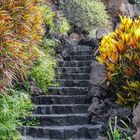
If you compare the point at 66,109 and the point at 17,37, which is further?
the point at 66,109

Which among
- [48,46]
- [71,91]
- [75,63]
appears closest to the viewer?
[71,91]

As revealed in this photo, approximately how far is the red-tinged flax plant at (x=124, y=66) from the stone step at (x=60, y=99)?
2.43 ft

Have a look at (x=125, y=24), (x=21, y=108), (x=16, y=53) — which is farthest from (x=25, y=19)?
(x=125, y=24)

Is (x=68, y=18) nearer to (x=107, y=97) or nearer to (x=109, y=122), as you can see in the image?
(x=107, y=97)

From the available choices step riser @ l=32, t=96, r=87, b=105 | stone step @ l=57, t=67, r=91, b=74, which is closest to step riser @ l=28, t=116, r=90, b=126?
step riser @ l=32, t=96, r=87, b=105

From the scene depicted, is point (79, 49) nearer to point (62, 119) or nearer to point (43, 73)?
point (43, 73)

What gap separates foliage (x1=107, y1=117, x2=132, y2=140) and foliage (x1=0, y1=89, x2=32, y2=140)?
5.25 feet

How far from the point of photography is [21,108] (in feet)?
24.8

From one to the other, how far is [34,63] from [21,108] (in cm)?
169

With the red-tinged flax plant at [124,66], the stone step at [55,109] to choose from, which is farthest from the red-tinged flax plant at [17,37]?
the red-tinged flax plant at [124,66]

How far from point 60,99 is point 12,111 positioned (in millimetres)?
1497

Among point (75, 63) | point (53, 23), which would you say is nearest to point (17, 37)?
point (75, 63)

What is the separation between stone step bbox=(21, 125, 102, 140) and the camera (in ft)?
23.1

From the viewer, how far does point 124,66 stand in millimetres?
7754
